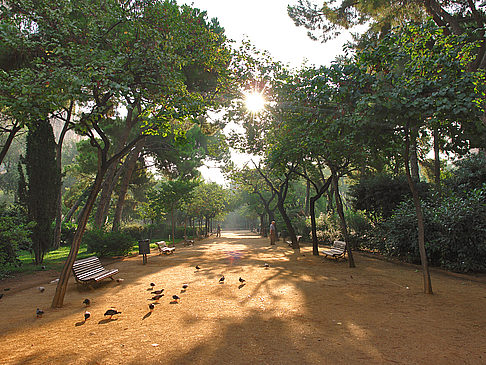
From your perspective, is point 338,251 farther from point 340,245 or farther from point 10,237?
point 10,237

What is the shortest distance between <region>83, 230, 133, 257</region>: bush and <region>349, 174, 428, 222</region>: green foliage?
43.3 ft

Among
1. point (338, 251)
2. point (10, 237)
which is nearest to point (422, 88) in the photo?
point (338, 251)

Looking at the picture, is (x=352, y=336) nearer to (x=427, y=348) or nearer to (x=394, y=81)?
(x=427, y=348)

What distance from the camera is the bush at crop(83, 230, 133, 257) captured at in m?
13.5

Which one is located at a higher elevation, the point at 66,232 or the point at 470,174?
the point at 470,174

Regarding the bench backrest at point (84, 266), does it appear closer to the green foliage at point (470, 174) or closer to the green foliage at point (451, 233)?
the green foliage at point (451, 233)

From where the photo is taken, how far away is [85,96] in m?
5.45

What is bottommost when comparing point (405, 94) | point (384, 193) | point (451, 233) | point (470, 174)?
point (451, 233)

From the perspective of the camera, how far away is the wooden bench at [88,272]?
7281mm

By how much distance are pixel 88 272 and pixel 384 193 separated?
13.6 meters

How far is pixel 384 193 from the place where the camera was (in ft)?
46.8

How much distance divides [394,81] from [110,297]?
8.62 m

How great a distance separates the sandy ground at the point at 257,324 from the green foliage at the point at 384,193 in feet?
21.7

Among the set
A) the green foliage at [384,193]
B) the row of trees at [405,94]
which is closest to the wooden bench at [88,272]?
the row of trees at [405,94]
